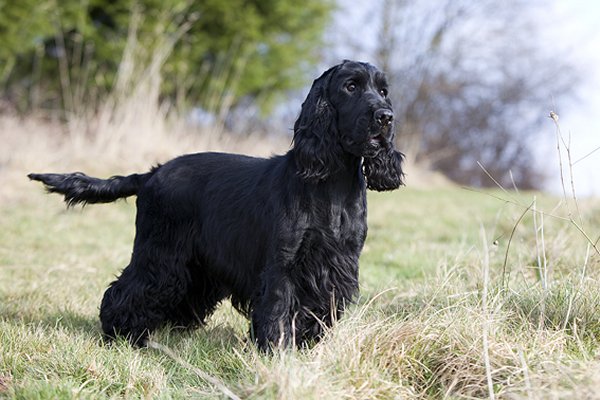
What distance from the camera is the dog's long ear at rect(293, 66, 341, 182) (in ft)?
8.86

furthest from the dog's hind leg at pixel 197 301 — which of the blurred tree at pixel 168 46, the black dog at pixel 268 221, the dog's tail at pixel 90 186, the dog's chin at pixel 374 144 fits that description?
the blurred tree at pixel 168 46

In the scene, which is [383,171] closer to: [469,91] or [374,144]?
[374,144]

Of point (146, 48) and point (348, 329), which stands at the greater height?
point (146, 48)

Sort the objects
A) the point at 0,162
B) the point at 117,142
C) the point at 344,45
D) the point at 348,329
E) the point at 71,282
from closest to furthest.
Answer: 1. the point at 348,329
2. the point at 71,282
3. the point at 0,162
4. the point at 117,142
5. the point at 344,45

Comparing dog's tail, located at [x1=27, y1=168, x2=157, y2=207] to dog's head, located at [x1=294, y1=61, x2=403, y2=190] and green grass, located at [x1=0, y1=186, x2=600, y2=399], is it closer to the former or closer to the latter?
green grass, located at [x1=0, y1=186, x2=600, y2=399]

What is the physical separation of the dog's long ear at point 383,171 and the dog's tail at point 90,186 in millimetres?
1122

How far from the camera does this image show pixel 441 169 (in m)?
22.5

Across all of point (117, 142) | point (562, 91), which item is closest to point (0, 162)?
point (117, 142)

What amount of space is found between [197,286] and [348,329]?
1.11 metres

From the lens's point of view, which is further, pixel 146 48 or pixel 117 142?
pixel 146 48

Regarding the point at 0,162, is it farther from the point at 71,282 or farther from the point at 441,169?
the point at 441,169

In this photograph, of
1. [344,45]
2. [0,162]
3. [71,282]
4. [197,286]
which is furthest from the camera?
[344,45]

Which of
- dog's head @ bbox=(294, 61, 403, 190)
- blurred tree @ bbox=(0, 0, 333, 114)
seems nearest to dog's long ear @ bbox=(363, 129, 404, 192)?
dog's head @ bbox=(294, 61, 403, 190)

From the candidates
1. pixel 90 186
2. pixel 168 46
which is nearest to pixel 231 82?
pixel 168 46
